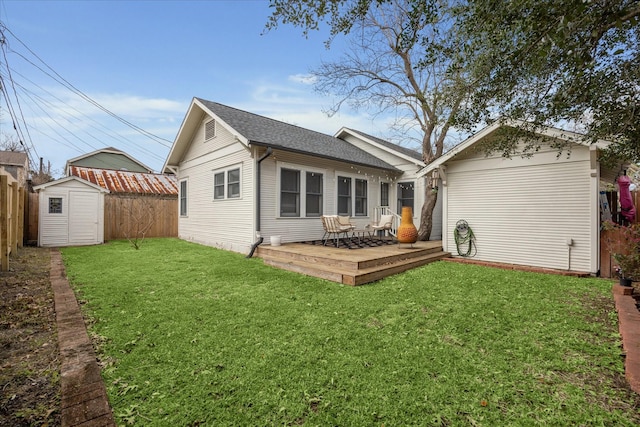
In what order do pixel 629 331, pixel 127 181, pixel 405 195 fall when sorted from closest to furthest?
pixel 629 331 → pixel 405 195 → pixel 127 181

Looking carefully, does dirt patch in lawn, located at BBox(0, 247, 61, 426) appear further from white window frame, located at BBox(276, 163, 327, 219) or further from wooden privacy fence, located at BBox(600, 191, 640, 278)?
wooden privacy fence, located at BBox(600, 191, 640, 278)

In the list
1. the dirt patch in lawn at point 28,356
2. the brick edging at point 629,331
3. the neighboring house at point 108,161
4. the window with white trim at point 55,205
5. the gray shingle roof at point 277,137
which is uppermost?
the neighboring house at point 108,161

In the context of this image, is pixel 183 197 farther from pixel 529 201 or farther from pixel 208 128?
pixel 529 201

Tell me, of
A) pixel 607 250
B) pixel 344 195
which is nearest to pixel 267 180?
pixel 344 195

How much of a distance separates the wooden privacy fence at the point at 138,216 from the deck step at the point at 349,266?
843 cm

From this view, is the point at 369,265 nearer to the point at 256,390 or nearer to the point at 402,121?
the point at 256,390

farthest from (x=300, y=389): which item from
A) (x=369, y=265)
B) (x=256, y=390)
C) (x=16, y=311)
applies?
(x=16, y=311)

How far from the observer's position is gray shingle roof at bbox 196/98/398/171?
8.34 metres

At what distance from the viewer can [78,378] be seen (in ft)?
7.69

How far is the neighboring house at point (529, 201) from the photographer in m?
6.40

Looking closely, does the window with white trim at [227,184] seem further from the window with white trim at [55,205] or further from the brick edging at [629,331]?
the brick edging at [629,331]

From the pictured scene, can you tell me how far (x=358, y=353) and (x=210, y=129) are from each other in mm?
9724

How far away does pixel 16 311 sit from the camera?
152 inches

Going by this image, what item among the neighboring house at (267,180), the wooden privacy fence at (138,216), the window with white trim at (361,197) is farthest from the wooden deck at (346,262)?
the wooden privacy fence at (138,216)
